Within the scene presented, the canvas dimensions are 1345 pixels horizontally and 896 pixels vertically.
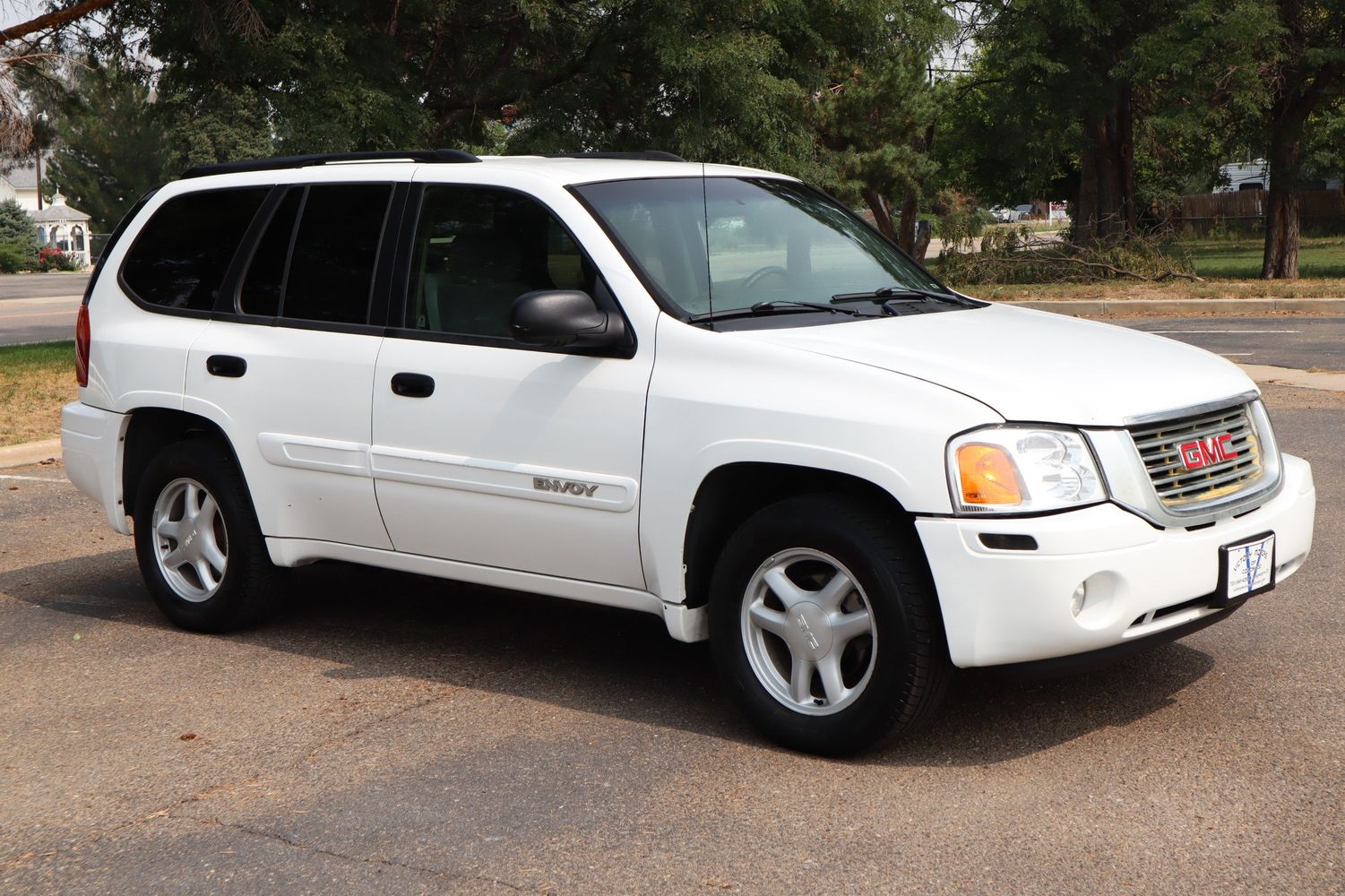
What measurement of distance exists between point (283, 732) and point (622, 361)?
1663 mm

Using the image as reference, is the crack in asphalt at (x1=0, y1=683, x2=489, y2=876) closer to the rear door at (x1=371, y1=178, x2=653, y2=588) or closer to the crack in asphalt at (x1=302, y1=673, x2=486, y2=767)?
the crack in asphalt at (x1=302, y1=673, x2=486, y2=767)

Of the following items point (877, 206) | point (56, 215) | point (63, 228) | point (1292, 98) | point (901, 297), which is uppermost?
point (1292, 98)

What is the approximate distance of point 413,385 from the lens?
537cm

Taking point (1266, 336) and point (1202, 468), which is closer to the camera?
point (1202, 468)

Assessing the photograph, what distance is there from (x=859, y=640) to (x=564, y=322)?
137 centimetres

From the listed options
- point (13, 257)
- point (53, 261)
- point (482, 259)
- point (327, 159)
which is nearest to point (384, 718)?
point (482, 259)

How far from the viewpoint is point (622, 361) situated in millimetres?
4910

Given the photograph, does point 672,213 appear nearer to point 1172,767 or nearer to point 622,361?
point 622,361

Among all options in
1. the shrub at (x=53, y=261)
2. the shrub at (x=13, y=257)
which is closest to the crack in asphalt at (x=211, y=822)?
the shrub at (x=13, y=257)

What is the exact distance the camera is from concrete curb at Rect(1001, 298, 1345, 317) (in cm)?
2025

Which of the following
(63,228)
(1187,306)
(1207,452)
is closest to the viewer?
(1207,452)

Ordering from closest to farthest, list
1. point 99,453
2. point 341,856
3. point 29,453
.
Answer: point 341,856
point 99,453
point 29,453

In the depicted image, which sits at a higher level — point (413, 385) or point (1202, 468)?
point (413, 385)

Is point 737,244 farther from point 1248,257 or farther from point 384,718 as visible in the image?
point 1248,257
